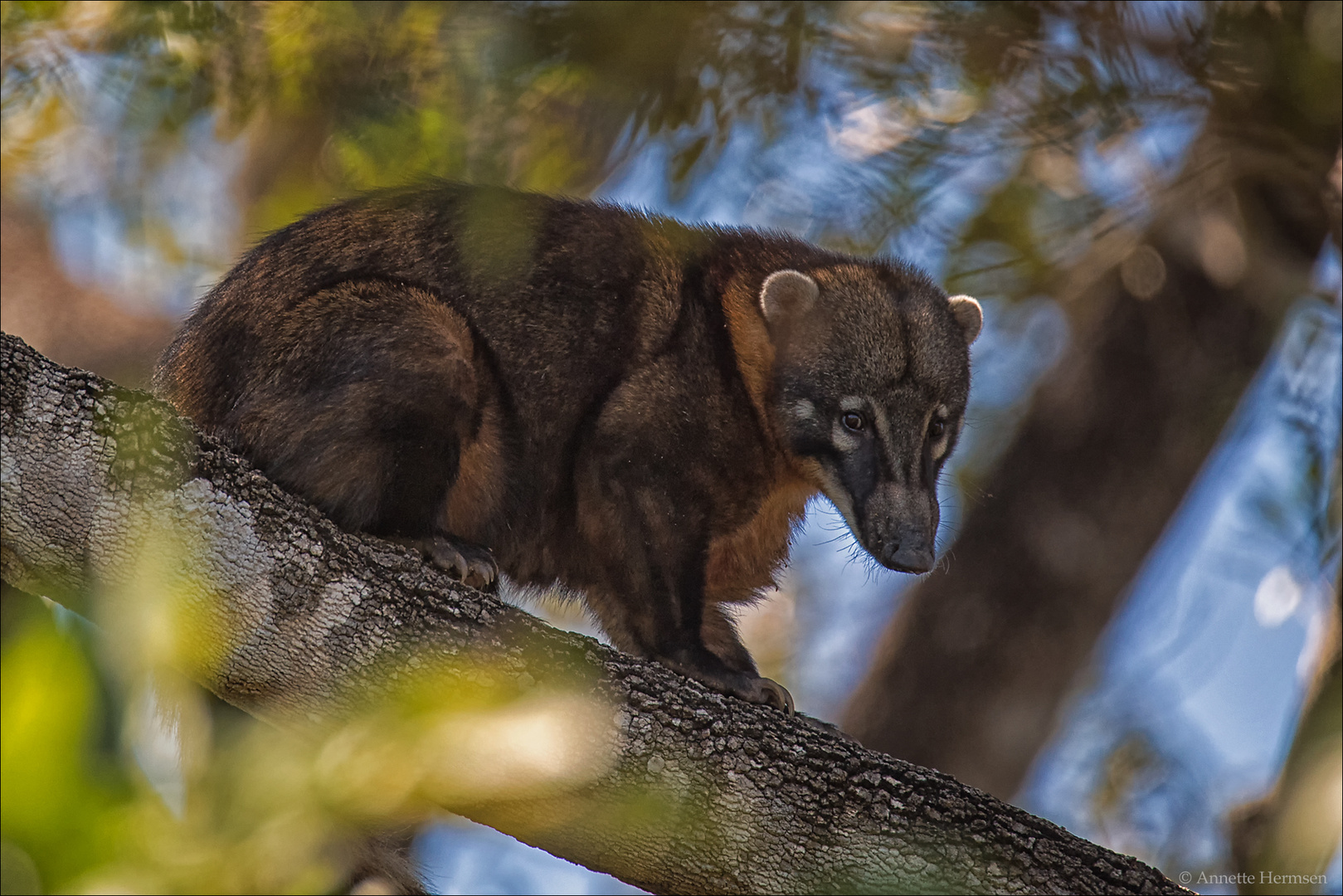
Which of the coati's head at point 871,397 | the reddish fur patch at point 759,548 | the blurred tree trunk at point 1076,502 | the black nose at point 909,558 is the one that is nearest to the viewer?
the black nose at point 909,558

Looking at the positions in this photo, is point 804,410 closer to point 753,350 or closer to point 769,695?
point 753,350

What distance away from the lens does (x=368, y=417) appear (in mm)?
4344

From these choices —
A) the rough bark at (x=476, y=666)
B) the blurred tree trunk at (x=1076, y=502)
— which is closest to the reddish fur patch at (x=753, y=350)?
the rough bark at (x=476, y=666)

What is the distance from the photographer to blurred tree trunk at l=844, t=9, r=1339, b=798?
320 inches

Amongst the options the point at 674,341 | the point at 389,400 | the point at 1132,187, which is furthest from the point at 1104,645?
the point at 389,400

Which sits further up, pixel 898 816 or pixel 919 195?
pixel 919 195

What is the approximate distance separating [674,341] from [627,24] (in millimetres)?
1314

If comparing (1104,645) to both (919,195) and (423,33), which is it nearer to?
(919,195)

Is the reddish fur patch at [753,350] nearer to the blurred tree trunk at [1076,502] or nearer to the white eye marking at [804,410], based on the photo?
the white eye marking at [804,410]

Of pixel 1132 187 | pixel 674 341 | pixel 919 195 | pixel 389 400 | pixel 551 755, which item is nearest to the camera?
pixel 551 755

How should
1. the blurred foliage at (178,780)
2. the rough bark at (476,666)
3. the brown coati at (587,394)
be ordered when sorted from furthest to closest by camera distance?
the brown coati at (587,394) → the rough bark at (476,666) → the blurred foliage at (178,780)

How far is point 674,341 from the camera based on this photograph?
17.3 feet

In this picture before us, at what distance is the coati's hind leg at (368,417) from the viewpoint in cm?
430

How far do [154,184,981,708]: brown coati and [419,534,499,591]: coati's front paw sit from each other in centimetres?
1
